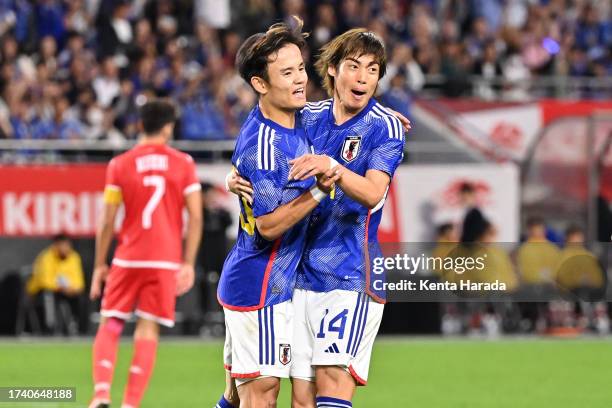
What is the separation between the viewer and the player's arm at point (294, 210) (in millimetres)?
6445

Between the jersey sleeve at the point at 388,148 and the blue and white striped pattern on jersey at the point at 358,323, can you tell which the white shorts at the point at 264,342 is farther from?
the jersey sleeve at the point at 388,148

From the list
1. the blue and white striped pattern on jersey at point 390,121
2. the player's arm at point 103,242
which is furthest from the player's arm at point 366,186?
the player's arm at point 103,242

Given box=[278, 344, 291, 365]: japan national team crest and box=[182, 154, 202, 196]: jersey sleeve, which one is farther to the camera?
box=[182, 154, 202, 196]: jersey sleeve

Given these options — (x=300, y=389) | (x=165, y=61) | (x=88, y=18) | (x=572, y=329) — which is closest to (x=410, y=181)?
(x=572, y=329)

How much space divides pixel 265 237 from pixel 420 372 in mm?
7614

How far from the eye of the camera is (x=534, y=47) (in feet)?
78.6

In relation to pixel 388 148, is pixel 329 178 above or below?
below

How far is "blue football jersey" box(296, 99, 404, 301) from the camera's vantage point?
7.01 m

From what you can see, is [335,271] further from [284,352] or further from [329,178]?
[329,178]

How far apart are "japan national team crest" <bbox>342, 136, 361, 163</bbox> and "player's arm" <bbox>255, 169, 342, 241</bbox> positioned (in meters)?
0.52

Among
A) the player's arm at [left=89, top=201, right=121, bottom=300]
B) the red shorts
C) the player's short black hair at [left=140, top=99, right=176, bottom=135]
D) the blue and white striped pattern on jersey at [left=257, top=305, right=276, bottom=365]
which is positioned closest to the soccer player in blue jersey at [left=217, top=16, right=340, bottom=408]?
the blue and white striped pattern on jersey at [left=257, top=305, right=276, bottom=365]

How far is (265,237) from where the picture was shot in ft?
22.0

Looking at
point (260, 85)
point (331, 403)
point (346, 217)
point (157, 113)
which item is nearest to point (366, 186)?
point (346, 217)

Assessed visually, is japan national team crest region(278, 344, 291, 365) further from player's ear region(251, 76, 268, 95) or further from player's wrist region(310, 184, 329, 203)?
player's ear region(251, 76, 268, 95)
